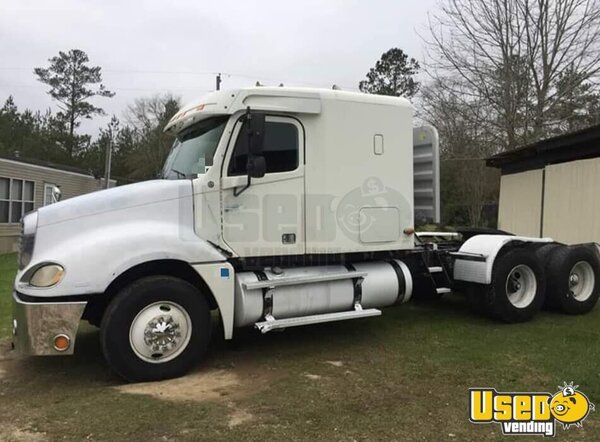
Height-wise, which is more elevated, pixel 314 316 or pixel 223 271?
pixel 223 271

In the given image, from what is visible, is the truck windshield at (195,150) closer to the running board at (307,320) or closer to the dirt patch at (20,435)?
the running board at (307,320)

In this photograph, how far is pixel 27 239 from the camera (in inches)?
202

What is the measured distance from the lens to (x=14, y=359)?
596cm

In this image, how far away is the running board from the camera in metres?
5.60

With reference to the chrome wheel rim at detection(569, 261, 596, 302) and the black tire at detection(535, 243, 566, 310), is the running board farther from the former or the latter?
the chrome wheel rim at detection(569, 261, 596, 302)

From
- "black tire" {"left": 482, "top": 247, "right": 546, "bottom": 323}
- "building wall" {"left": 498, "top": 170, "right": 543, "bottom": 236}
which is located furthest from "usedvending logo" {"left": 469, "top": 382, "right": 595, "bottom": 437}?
"building wall" {"left": 498, "top": 170, "right": 543, "bottom": 236}

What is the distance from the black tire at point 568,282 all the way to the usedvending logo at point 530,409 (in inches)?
139

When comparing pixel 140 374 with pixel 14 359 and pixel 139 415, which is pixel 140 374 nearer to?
pixel 139 415

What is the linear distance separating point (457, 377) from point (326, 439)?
6.27ft

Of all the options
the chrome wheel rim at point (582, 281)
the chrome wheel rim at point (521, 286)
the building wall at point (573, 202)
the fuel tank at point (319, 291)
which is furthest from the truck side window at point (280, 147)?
the building wall at point (573, 202)

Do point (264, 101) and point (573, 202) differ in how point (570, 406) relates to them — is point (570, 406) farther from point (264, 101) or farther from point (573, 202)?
point (573, 202)

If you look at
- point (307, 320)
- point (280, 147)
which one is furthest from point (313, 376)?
point (280, 147)

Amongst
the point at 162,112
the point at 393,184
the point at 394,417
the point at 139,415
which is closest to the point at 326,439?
the point at 394,417

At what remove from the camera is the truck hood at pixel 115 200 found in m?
5.14
